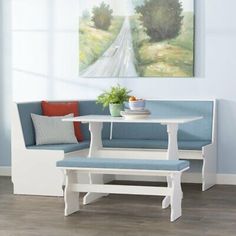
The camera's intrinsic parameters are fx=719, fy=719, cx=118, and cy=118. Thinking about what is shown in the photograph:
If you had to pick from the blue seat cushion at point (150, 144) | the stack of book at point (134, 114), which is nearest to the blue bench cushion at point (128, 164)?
the stack of book at point (134, 114)

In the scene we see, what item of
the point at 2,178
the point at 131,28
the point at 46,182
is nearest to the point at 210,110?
the point at 131,28

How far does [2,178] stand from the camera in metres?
7.77

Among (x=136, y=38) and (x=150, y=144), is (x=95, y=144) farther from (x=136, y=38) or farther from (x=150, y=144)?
(x=136, y=38)

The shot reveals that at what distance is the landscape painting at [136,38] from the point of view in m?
7.32

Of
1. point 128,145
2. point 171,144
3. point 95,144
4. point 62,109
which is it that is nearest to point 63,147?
point 95,144

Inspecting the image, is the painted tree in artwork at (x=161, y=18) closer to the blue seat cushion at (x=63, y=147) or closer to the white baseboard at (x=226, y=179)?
the blue seat cushion at (x=63, y=147)

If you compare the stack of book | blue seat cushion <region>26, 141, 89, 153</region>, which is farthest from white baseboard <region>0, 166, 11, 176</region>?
the stack of book

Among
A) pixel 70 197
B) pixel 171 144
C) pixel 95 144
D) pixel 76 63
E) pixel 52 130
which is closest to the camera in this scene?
pixel 70 197

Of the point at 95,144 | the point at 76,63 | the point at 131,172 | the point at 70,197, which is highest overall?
the point at 76,63

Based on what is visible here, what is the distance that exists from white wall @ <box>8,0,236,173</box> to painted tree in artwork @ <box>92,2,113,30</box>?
0.78 feet

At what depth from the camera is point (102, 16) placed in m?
7.58

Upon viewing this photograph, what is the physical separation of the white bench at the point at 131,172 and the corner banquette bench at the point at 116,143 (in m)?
0.82

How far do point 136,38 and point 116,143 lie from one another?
3.85 ft

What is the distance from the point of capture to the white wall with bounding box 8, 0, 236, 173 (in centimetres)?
723
